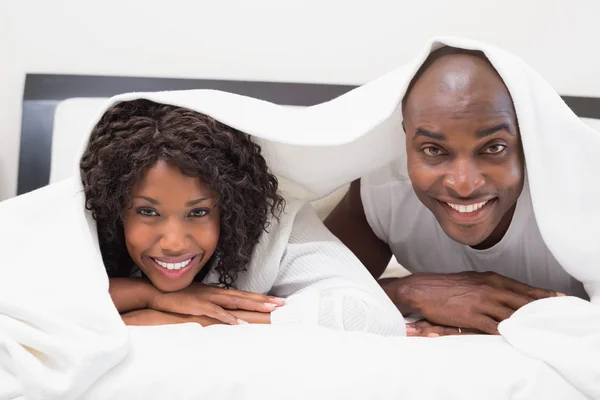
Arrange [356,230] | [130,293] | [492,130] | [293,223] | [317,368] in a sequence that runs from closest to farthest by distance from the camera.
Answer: [317,368], [492,130], [130,293], [293,223], [356,230]

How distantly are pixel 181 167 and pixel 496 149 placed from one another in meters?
0.50

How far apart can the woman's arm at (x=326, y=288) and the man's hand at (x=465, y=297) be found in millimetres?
74

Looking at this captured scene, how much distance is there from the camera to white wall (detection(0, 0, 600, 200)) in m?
1.96

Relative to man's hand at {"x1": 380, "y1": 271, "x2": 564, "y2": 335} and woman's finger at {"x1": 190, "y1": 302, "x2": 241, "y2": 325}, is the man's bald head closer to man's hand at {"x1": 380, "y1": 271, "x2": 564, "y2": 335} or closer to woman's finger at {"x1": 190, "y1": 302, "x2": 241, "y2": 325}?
man's hand at {"x1": 380, "y1": 271, "x2": 564, "y2": 335}

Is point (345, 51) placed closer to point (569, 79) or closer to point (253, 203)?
point (569, 79)

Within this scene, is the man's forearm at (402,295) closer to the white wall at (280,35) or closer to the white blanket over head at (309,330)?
the white blanket over head at (309,330)

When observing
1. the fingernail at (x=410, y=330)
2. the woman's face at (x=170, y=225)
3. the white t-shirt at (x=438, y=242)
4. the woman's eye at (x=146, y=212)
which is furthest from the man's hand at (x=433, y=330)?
the woman's eye at (x=146, y=212)

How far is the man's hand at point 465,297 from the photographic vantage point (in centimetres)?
120

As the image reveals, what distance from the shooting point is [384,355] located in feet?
3.10

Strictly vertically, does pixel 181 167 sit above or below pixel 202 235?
above

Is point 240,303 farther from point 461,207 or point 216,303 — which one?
point 461,207

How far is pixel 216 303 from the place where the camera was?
1.20 m

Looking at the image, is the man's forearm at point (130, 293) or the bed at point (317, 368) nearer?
the bed at point (317, 368)

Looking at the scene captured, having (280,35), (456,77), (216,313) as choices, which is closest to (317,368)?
(216,313)
